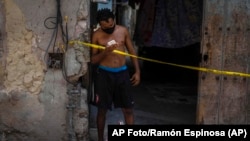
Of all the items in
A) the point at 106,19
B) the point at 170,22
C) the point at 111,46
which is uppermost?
the point at 106,19

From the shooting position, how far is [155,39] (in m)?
7.32

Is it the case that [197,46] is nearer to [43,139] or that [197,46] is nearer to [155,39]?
[155,39]

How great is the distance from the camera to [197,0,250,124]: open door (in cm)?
455

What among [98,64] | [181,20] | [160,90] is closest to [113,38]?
[98,64]

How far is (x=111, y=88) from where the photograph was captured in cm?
450

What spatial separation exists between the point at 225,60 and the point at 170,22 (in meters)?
2.55

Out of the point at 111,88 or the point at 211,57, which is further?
the point at 211,57

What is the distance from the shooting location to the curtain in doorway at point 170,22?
22.2 feet

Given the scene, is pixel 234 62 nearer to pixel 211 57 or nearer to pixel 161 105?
pixel 211 57

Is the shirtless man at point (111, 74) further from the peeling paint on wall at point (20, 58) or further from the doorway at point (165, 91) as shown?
the peeling paint on wall at point (20, 58)

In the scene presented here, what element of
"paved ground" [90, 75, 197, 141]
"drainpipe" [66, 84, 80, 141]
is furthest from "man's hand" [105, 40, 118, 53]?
"paved ground" [90, 75, 197, 141]

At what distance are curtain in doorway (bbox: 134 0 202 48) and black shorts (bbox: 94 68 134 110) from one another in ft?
8.98

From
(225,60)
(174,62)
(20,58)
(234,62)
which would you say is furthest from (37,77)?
(174,62)

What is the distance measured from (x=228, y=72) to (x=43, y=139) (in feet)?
7.85
